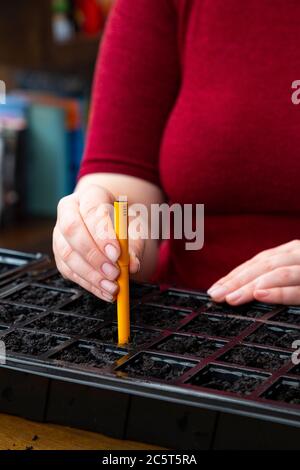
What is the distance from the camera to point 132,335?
2.65 feet

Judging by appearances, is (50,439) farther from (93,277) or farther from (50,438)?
(93,277)

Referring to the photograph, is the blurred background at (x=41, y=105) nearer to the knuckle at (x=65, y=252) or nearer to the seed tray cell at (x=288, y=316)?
the knuckle at (x=65, y=252)

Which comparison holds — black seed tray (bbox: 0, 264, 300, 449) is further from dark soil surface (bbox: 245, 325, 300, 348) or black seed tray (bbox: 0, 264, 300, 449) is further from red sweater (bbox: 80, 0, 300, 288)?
red sweater (bbox: 80, 0, 300, 288)

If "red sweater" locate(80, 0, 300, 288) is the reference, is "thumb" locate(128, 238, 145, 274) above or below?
below

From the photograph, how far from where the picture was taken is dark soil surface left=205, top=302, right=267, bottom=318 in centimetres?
87

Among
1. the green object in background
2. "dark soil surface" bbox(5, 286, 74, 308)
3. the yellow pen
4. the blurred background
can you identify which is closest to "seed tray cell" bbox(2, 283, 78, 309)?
"dark soil surface" bbox(5, 286, 74, 308)

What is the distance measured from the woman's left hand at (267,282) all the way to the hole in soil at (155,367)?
6.6 inches

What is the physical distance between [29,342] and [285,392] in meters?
0.25

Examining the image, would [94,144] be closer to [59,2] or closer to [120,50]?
[120,50]

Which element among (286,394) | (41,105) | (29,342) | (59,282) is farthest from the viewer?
(41,105)

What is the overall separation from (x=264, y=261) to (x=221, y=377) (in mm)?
251

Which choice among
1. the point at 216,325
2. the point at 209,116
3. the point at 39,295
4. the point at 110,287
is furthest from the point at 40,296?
the point at 209,116

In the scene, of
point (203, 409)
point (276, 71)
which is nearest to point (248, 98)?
point (276, 71)

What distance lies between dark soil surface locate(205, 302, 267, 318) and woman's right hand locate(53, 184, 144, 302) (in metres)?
0.10
